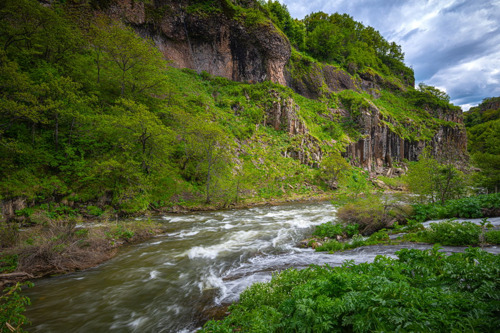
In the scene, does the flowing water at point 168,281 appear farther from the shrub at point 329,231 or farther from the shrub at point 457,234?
the shrub at point 329,231

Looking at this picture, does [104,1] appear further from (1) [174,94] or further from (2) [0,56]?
(2) [0,56]

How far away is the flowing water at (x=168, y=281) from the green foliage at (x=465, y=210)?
689 cm

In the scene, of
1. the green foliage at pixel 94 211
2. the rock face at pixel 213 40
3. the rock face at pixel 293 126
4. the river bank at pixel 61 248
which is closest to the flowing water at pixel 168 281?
the river bank at pixel 61 248

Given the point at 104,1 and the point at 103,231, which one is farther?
the point at 104,1

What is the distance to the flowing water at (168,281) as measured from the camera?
487 centimetres

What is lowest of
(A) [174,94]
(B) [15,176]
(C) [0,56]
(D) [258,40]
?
(B) [15,176]

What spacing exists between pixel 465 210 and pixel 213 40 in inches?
1753

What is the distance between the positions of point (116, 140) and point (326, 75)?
56.4 metres

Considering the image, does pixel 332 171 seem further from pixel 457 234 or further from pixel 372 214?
pixel 457 234

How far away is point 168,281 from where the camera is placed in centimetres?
665

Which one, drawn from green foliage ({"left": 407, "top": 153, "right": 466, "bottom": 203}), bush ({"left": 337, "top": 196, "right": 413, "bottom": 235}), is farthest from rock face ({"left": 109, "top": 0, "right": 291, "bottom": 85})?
bush ({"left": 337, "top": 196, "right": 413, "bottom": 235})

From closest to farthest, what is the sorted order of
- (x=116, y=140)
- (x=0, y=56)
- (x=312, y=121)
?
(x=0, y=56), (x=116, y=140), (x=312, y=121)

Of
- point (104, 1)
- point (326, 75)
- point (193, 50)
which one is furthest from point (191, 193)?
point (326, 75)

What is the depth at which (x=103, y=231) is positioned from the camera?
9.60 m
